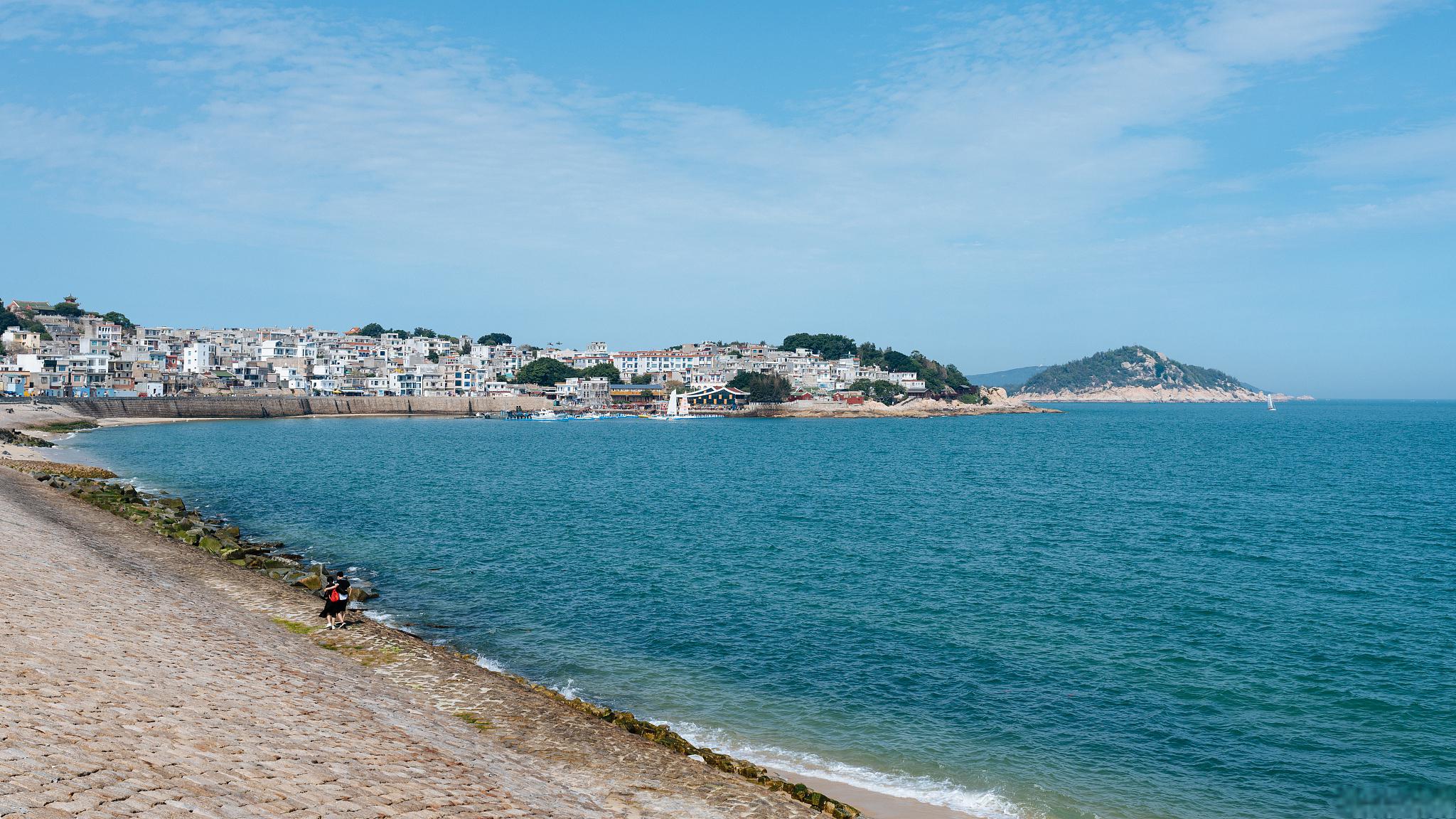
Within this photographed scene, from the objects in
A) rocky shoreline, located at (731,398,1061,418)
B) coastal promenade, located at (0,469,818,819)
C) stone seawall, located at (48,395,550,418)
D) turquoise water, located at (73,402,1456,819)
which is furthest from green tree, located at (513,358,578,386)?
coastal promenade, located at (0,469,818,819)

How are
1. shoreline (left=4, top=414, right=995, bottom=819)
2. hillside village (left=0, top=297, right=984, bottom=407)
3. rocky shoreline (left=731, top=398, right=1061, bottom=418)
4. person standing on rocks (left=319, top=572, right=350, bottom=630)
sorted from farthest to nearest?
1. rocky shoreline (left=731, top=398, right=1061, bottom=418)
2. hillside village (left=0, top=297, right=984, bottom=407)
3. person standing on rocks (left=319, top=572, right=350, bottom=630)
4. shoreline (left=4, top=414, right=995, bottom=819)

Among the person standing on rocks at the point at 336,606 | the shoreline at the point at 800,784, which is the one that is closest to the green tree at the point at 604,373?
the person standing on rocks at the point at 336,606

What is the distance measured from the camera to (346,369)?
163 metres

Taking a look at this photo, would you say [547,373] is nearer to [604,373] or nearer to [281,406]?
[604,373]

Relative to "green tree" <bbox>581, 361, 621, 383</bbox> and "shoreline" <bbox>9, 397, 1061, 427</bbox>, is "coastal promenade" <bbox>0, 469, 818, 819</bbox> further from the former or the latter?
"green tree" <bbox>581, 361, 621, 383</bbox>

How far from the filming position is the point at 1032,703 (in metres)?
15.4

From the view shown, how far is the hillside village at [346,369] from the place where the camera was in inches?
4958

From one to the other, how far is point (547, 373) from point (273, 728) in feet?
559

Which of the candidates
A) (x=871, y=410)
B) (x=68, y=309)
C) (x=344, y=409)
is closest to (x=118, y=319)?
(x=68, y=309)

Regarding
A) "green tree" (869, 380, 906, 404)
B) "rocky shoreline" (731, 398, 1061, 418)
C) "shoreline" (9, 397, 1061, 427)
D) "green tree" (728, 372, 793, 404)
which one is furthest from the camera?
"green tree" (869, 380, 906, 404)

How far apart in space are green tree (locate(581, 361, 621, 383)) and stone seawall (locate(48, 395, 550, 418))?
17050mm

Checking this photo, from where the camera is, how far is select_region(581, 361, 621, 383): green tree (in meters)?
176

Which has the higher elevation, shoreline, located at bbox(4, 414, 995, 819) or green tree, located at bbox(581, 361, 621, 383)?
green tree, located at bbox(581, 361, 621, 383)

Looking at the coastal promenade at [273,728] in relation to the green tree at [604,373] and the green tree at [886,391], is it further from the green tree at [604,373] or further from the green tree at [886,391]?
the green tree at [886,391]
